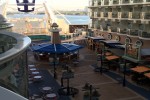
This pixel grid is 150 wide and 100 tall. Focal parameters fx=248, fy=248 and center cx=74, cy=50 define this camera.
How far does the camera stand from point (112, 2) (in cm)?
4619

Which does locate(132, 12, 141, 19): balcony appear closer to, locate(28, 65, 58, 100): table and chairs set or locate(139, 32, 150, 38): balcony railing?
locate(139, 32, 150, 38): balcony railing

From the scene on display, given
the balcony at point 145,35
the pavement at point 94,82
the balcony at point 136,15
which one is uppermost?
the balcony at point 136,15

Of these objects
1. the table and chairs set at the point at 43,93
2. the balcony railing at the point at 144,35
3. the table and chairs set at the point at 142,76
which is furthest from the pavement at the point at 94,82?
the balcony railing at the point at 144,35

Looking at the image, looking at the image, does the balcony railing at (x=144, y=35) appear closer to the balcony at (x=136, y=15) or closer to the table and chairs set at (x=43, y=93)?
the balcony at (x=136, y=15)

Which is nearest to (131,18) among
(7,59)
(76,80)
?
(76,80)

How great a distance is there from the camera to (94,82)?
29.5 metres

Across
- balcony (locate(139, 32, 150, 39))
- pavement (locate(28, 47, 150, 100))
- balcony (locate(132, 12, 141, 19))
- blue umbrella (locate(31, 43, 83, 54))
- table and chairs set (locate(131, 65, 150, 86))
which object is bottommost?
pavement (locate(28, 47, 150, 100))

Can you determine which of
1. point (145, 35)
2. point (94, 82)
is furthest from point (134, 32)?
point (94, 82)

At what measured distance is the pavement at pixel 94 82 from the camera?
24859 millimetres

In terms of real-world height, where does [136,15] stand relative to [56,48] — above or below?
above

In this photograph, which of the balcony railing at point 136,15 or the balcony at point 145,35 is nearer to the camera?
the balcony at point 145,35

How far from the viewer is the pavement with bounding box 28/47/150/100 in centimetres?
2486

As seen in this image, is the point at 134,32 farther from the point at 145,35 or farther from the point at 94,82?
the point at 94,82

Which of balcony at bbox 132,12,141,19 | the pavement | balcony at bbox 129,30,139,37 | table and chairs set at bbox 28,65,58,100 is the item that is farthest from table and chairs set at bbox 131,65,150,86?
table and chairs set at bbox 28,65,58,100
